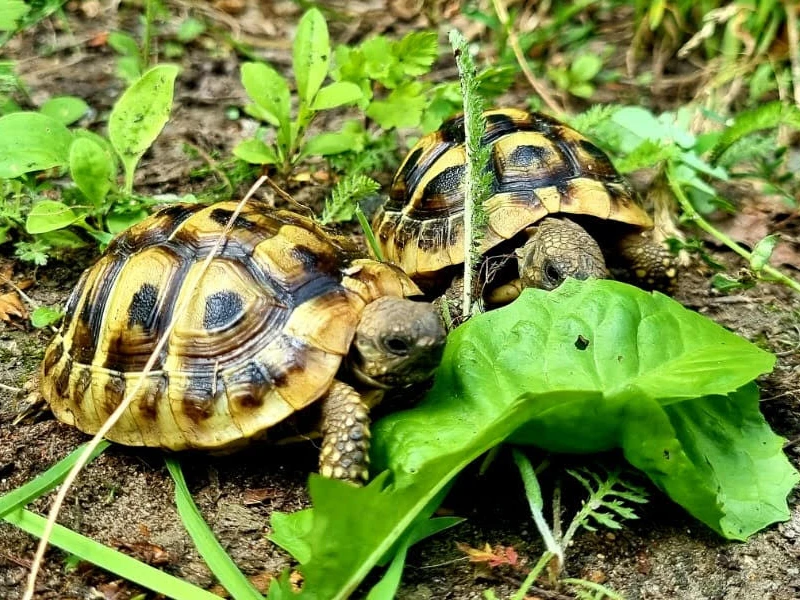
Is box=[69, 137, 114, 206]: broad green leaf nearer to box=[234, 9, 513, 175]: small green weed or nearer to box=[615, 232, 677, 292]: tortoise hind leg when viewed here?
box=[234, 9, 513, 175]: small green weed

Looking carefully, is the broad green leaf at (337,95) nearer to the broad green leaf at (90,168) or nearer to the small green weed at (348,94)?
the small green weed at (348,94)

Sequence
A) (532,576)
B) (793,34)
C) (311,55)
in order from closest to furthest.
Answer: (532,576)
(311,55)
(793,34)

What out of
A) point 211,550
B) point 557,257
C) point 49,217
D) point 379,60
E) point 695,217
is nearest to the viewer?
point 211,550

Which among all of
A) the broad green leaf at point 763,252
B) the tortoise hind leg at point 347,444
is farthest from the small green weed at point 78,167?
the broad green leaf at point 763,252

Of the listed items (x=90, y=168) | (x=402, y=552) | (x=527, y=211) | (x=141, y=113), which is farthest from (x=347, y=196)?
(x=402, y=552)

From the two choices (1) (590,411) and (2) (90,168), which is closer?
(1) (590,411)

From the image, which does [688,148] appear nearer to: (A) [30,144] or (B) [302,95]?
(B) [302,95]

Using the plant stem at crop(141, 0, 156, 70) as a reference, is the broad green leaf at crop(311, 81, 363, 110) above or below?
below

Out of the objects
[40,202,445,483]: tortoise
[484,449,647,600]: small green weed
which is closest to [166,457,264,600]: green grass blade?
[40,202,445,483]: tortoise
